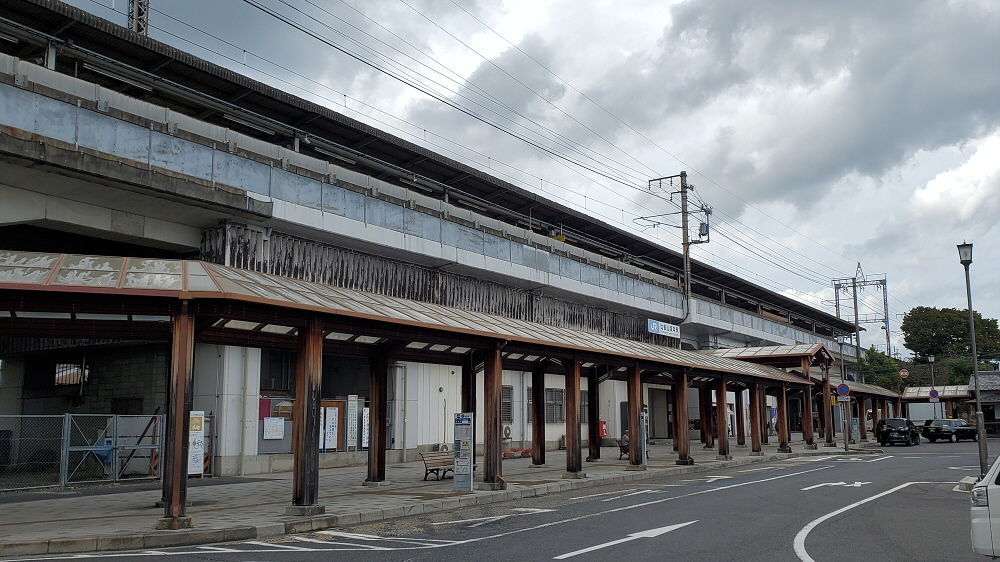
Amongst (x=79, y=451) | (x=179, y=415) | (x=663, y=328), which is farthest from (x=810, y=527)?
(x=663, y=328)

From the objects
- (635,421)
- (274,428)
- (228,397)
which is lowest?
(274,428)

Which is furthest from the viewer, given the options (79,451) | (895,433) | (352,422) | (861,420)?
(861,420)

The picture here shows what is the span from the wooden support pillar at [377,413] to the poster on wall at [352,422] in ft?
28.9

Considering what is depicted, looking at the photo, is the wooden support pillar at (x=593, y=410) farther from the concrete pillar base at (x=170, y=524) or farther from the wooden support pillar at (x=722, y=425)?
the concrete pillar base at (x=170, y=524)

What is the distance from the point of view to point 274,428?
25.8 metres

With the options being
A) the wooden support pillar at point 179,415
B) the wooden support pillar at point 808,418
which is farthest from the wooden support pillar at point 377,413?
the wooden support pillar at point 808,418

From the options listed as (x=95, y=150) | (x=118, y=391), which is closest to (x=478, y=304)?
(x=118, y=391)

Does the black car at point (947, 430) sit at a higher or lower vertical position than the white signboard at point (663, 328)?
lower

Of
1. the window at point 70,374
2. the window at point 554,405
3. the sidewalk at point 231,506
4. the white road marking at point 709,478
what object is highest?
the window at point 70,374

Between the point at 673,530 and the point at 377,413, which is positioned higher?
the point at 377,413

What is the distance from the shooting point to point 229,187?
20812 mm

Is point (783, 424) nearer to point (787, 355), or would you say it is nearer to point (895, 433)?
point (787, 355)

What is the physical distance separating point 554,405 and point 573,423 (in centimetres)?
1785

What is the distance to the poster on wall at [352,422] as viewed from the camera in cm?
2916
